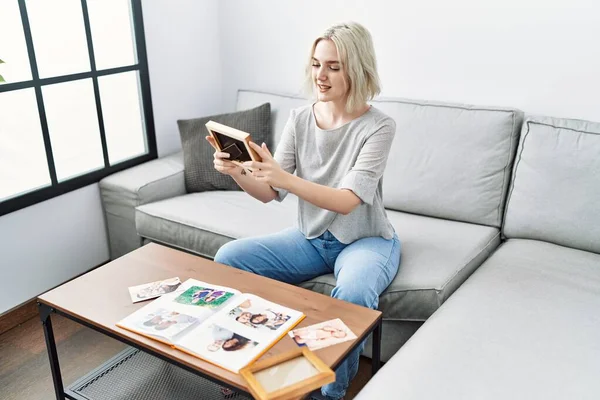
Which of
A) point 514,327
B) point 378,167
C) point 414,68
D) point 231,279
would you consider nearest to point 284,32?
point 414,68

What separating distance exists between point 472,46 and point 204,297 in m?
1.55

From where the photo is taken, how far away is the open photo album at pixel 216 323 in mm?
1373

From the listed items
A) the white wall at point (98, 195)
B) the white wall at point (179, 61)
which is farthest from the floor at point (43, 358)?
the white wall at point (179, 61)

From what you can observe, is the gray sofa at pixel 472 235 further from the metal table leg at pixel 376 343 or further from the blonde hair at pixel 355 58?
the blonde hair at pixel 355 58

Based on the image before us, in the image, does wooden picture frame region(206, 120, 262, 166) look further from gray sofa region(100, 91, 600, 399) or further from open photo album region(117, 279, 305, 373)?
gray sofa region(100, 91, 600, 399)

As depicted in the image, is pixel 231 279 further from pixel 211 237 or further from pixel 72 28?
pixel 72 28

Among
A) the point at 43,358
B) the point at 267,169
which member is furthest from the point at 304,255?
the point at 43,358

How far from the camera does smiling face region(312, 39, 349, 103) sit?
177 cm

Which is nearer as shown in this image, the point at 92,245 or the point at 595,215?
the point at 595,215

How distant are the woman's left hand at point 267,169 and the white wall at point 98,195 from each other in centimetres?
123

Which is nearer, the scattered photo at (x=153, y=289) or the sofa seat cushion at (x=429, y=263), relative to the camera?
the scattered photo at (x=153, y=289)

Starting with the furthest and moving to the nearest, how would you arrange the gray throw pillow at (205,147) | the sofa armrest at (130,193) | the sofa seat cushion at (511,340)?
the gray throw pillow at (205,147)
the sofa armrest at (130,193)
the sofa seat cushion at (511,340)

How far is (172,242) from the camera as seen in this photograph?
239 cm

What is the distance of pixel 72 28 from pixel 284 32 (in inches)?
39.2
